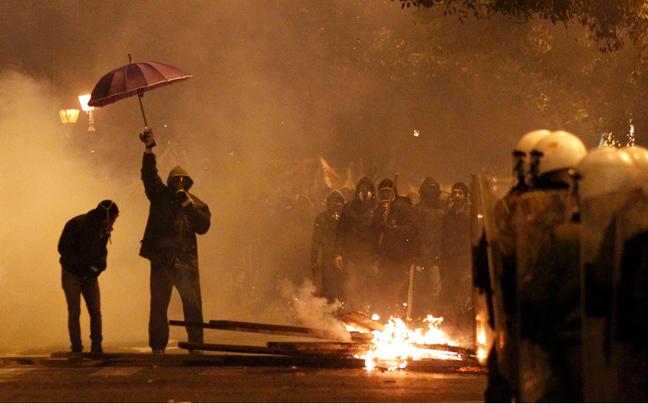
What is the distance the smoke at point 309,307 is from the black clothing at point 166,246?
214 centimetres

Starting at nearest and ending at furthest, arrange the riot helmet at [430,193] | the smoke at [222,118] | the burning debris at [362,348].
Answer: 1. the burning debris at [362,348]
2. the riot helmet at [430,193]
3. the smoke at [222,118]

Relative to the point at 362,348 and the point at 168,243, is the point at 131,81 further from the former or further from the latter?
the point at 362,348

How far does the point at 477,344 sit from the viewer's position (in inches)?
243

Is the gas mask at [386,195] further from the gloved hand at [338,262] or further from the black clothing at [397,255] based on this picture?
the gloved hand at [338,262]

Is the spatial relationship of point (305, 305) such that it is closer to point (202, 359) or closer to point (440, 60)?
point (202, 359)

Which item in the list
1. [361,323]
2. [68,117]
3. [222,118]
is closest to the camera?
[361,323]

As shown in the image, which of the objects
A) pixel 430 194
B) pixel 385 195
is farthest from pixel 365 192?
pixel 430 194

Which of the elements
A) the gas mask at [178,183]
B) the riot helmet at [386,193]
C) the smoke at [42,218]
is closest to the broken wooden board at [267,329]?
the gas mask at [178,183]

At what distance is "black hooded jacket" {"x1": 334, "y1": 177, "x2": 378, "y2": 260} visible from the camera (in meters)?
11.7

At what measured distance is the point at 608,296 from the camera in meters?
3.71

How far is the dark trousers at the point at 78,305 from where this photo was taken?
904cm

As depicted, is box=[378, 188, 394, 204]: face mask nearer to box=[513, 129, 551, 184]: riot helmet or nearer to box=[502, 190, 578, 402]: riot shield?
box=[513, 129, 551, 184]: riot helmet

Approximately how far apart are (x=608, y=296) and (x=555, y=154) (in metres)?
0.77

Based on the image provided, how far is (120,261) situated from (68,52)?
31.9 ft
